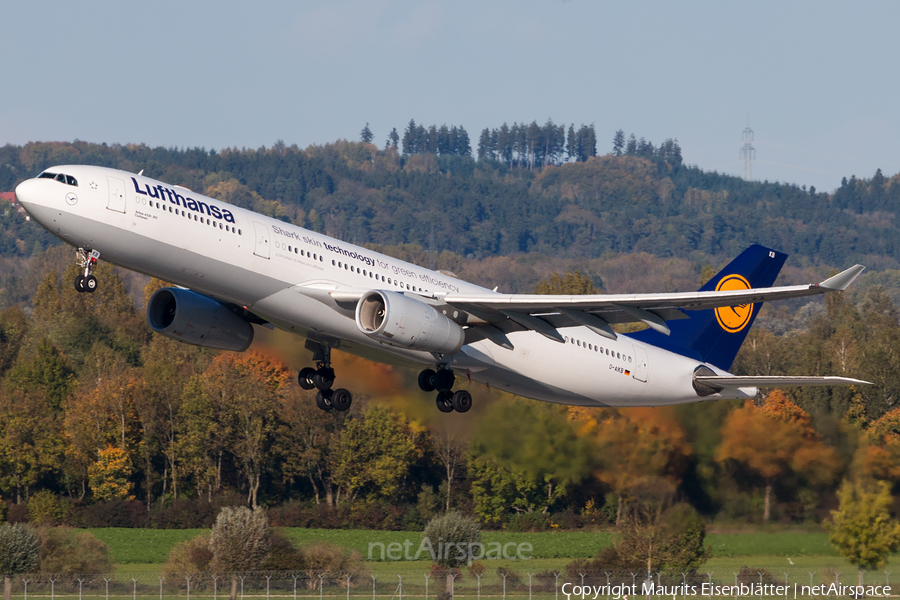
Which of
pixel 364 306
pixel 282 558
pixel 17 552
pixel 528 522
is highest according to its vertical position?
pixel 364 306

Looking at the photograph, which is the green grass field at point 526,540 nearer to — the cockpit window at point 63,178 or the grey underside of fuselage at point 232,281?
the grey underside of fuselage at point 232,281

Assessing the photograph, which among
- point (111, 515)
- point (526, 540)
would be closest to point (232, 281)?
point (526, 540)

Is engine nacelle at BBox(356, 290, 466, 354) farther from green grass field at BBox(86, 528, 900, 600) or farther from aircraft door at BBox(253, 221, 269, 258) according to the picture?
green grass field at BBox(86, 528, 900, 600)

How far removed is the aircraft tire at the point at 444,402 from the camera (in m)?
33.4

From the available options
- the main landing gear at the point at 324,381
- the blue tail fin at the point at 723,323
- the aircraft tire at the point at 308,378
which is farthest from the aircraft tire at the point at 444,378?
the blue tail fin at the point at 723,323

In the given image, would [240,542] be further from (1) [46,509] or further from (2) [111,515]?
(2) [111,515]

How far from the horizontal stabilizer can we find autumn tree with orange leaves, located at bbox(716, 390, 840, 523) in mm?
1130

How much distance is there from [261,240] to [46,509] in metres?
46.0

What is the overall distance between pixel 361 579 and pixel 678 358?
1672cm

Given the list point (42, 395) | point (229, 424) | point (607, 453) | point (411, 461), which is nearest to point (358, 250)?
point (607, 453)

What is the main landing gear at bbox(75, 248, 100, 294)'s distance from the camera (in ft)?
92.3

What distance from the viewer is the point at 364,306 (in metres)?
29.8

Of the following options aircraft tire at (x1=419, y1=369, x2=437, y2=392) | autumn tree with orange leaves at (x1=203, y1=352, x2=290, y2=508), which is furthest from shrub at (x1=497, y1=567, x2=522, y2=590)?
autumn tree with orange leaves at (x1=203, y1=352, x2=290, y2=508)

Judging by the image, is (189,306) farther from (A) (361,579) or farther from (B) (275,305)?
(A) (361,579)
